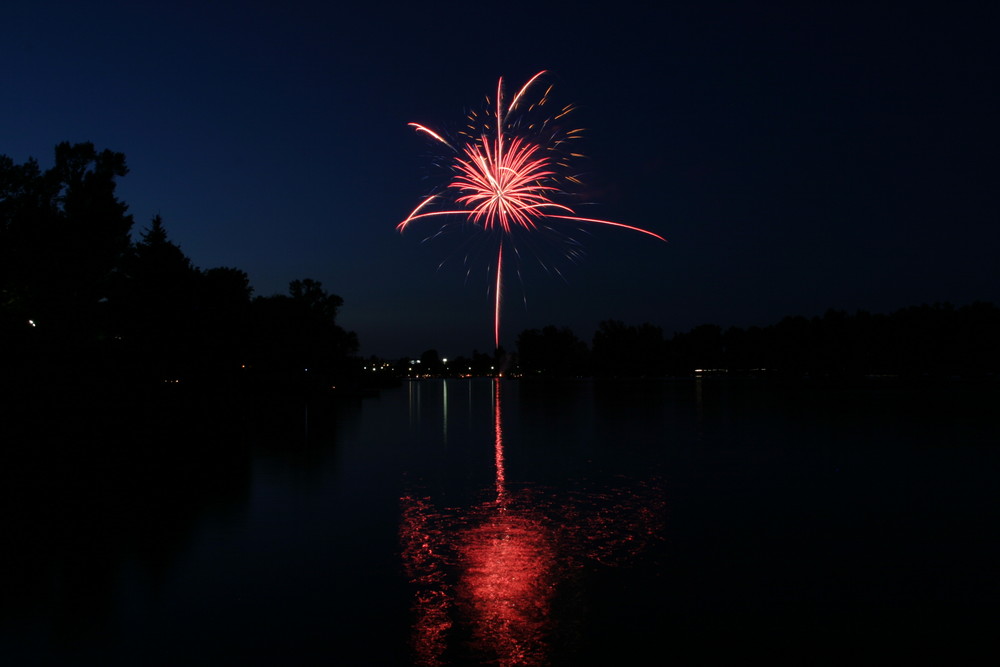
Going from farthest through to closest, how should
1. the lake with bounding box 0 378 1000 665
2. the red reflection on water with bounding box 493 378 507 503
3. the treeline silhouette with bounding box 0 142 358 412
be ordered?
the treeline silhouette with bounding box 0 142 358 412 < the red reflection on water with bounding box 493 378 507 503 < the lake with bounding box 0 378 1000 665

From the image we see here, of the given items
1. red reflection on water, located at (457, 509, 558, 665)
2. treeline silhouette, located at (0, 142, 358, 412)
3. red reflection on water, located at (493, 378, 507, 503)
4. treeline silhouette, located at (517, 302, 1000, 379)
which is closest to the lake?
red reflection on water, located at (457, 509, 558, 665)

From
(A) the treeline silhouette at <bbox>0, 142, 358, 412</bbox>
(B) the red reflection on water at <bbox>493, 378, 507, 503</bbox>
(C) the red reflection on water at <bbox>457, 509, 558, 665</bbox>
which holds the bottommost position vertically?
(C) the red reflection on water at <bbox>457, 509, 558, 665</bbox>

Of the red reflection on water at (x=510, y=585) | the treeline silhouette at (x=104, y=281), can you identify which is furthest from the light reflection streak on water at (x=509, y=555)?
the treeline silhouette at (x=104, y=281)

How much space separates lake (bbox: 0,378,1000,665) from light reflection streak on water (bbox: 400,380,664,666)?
0.12 feet

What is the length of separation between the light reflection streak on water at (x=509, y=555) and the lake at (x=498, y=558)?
0.04 m

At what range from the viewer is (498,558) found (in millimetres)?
7891

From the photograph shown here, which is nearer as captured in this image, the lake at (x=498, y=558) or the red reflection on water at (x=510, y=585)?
the red reflection on water at (x=510, y=585)

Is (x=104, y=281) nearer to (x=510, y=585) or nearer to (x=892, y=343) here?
(x=510, y=585)

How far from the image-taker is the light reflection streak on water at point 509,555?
18.2ft

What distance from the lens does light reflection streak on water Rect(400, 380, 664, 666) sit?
5.56 meters

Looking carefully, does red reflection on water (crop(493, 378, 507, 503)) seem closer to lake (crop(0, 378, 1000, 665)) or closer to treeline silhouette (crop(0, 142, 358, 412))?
lake (crop(0, 378, 1000, 665))

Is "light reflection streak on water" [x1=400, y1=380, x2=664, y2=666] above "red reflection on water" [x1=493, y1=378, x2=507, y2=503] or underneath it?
underneath

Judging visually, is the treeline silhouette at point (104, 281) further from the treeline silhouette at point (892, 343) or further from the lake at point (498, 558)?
the treeline silhouette at point (892, 343)

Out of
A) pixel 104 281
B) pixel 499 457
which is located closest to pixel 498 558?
pixel 499 457
